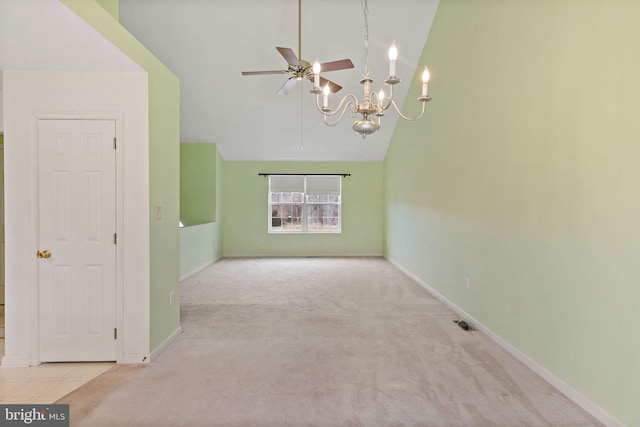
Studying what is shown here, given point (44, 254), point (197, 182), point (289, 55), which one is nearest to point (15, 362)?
point (44, 254)

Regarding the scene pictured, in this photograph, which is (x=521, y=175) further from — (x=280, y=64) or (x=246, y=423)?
(x=280, y=64)

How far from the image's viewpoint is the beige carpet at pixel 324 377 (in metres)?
1.91

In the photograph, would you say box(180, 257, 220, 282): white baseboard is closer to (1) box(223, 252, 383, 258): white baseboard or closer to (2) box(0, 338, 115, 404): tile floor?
(1) box(223, 252, 383, 258): white baseboard

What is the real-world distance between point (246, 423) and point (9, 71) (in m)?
3.16

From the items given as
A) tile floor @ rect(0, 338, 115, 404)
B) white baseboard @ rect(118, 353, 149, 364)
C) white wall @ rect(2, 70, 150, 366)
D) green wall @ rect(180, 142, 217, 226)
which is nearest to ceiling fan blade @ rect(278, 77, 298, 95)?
white wall @ rect(2, 70, 150, 366)

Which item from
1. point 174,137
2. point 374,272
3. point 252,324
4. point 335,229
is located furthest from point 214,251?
point 174,137

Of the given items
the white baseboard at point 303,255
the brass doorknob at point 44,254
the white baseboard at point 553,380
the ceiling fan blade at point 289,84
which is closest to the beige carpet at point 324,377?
the white baseboard at point 553,380

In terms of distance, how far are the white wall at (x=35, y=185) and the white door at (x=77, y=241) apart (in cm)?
7

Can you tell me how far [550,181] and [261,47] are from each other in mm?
4269

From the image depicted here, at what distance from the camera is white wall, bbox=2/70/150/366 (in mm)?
2471

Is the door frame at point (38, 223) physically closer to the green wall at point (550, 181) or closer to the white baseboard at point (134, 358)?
the white baseboard at point (134, 358)

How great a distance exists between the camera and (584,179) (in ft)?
6.53

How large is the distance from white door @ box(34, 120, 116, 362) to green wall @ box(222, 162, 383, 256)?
560 centimetres

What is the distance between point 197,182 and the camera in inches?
291
